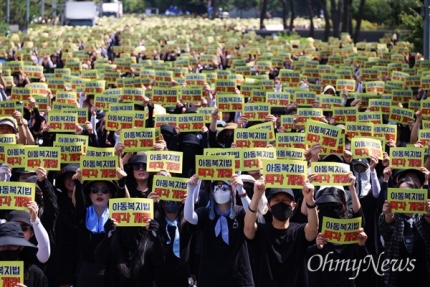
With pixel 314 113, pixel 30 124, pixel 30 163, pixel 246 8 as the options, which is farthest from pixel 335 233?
pixel 246 8

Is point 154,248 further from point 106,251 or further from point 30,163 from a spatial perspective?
point 30,163

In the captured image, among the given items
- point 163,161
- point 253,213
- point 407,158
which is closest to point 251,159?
point 163,161

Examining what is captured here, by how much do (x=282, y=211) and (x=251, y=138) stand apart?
13.1 feet

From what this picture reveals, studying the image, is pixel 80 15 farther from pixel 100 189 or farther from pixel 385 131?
pixel 100 189

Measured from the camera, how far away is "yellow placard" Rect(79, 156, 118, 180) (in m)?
11.4

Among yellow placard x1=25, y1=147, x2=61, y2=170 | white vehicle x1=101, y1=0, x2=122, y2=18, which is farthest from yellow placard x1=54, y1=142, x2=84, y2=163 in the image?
white vehicle x1=101, y1=0, x2=122, y2=18

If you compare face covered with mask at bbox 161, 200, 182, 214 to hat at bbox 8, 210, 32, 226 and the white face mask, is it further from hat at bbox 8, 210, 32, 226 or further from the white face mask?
hat at bbox 8, 210, 32, 226

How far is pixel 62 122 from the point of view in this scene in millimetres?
15961

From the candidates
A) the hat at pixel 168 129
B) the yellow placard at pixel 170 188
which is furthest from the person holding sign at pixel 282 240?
the hat at pixel 168 129

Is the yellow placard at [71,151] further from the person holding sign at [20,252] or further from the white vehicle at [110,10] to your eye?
the white vehicle at [110,10]

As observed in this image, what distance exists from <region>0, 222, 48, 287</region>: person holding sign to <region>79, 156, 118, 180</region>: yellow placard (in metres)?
2.34

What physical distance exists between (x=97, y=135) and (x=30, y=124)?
1.29 meters

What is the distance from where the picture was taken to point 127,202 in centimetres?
1030

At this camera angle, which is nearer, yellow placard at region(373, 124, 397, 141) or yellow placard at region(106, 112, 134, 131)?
yellow placard at region(373, 124, 397, 141)
